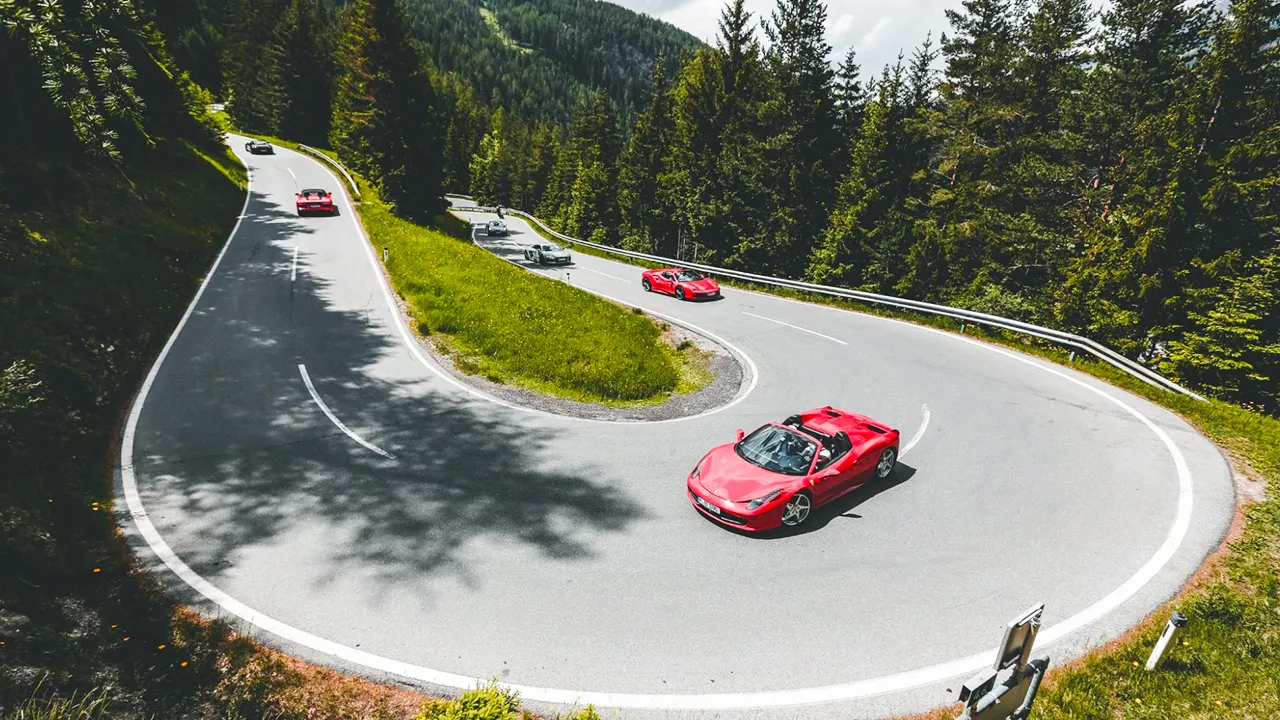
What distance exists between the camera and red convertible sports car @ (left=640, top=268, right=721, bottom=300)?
24.8 metres

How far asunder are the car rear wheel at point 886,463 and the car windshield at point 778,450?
1589 mm

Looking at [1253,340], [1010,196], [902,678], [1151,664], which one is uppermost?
[1010,196]

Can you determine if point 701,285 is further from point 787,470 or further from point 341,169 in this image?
point 341,169

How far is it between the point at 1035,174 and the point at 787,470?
71.0 ft

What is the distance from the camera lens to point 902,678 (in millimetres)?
5492

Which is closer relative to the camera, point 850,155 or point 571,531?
point 571,531

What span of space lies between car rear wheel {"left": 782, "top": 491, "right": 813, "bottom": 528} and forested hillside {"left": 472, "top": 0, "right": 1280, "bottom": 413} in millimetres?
17288

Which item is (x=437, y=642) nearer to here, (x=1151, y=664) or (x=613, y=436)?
(x=613, y=436)

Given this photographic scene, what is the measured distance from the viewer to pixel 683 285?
25.1 m

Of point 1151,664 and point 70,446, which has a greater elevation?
point 1151,664

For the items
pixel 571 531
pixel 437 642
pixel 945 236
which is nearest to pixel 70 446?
pixel 437 642

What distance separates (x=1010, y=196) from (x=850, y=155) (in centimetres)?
1076

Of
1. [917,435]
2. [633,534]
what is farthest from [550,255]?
[633,534]

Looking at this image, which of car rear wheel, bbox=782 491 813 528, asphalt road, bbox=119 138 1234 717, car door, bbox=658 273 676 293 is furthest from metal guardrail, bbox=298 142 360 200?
car rear wheel, bbox=782 491 813 528
